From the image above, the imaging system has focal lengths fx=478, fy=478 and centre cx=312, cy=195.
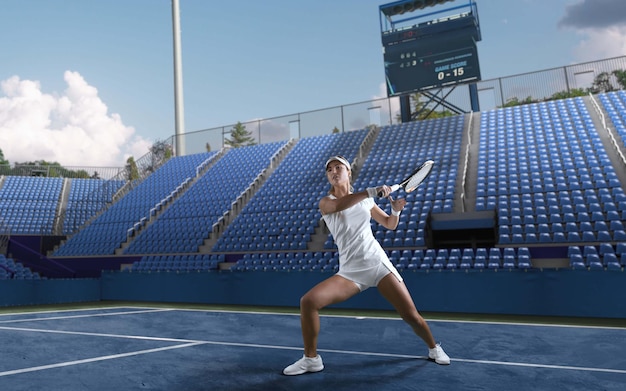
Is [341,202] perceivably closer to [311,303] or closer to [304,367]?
[311,303]

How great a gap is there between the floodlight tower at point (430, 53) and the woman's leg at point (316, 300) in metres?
20.5

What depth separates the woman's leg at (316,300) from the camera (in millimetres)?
4484

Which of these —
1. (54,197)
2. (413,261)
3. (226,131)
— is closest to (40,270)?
(54,197)

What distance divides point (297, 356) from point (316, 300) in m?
1.59

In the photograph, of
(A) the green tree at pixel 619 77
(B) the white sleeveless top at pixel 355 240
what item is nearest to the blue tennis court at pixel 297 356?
(B) the white sleeveless top at pixel 355 240

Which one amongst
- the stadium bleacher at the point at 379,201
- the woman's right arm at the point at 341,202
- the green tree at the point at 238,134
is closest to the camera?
the woman's right arm at the point at 341,202

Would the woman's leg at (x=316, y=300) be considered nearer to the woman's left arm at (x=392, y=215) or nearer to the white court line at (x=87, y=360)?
the woman's left arm at (x=392, y=215)

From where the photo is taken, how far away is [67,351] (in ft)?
21.1

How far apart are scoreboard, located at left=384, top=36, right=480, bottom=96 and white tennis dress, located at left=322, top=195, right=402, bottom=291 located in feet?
66.1

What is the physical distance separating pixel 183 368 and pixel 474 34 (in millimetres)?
22281

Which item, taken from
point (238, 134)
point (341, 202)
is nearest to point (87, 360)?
point (341, 202)

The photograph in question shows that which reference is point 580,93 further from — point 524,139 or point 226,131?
point 226,131

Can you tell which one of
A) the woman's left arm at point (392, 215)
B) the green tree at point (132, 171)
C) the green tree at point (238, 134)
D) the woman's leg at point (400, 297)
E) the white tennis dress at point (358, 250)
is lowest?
the woman's leg at point (400, 297)

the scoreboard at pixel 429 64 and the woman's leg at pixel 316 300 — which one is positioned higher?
the scoreboard at pixel 429 64
